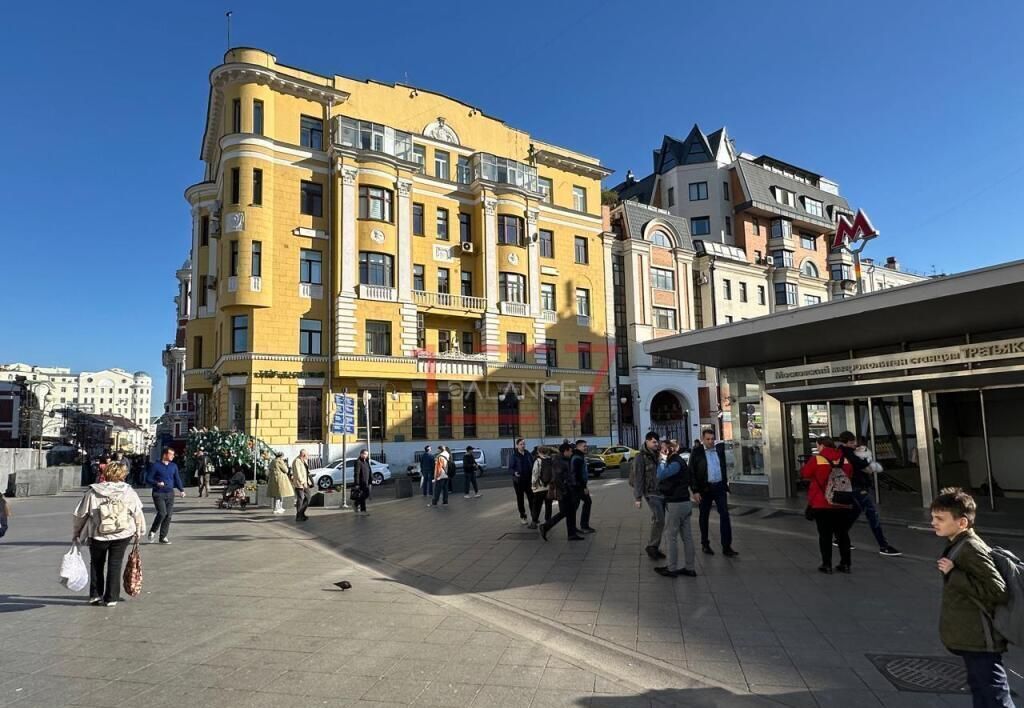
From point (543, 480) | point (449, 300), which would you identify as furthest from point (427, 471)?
point (449, 300)

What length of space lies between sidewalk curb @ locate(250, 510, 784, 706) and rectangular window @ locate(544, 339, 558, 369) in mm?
30348

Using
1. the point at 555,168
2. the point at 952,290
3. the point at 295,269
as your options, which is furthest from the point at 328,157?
the point at 952,290

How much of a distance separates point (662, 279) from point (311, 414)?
26.9 meters

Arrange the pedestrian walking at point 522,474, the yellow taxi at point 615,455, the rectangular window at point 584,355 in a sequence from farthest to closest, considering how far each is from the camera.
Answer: the rectangular window at point 584,355
the yellow taxi at point 615,455
the pedestrian walking at point 522,474

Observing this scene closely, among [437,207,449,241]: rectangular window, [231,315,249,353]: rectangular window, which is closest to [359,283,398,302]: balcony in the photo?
[437,207,449,241]: rectangular window

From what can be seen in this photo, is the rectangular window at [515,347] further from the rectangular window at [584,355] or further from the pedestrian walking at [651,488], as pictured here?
the pedestrian walking at [651,488]

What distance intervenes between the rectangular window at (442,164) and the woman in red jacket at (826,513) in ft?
105

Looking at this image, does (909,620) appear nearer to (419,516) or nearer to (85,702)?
(85,702)

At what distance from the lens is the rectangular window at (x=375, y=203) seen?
107 feet

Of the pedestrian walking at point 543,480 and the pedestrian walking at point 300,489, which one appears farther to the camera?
the pedestrian walking at point 300,489

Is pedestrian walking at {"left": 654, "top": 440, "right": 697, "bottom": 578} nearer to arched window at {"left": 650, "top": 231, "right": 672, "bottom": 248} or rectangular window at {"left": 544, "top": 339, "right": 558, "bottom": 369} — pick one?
rectangular window at {"left": 544, "top": 339, "right": 558, "bottom": 369}

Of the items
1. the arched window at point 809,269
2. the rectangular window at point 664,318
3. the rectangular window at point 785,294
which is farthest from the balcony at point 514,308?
the arched window at point 809,269

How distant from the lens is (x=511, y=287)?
3734 cm

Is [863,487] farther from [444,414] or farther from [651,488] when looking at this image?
[444,414]
